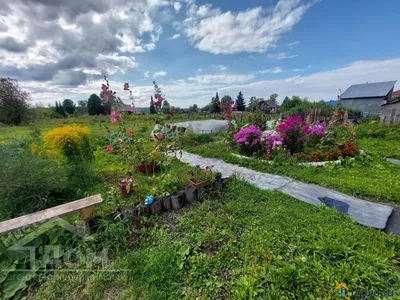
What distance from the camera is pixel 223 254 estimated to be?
5.43 feet

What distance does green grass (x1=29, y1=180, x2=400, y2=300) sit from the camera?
1340mm

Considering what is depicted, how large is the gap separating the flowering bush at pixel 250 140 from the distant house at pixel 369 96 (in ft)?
85.7

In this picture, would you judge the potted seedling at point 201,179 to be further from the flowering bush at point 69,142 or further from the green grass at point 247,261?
the flowering bush at point 69,142

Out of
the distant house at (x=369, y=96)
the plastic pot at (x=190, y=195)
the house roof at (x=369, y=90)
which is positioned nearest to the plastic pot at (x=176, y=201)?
the plastic pot at (x=190, y=195)

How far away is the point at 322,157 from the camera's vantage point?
14.1ft

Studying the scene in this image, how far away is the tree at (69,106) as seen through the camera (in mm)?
32091

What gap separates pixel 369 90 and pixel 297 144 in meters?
31.4

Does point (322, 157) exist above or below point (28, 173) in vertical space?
below

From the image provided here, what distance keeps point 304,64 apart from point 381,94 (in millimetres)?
25202

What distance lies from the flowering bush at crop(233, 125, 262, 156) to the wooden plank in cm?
387

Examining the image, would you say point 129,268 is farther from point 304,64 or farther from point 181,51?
point 304,64

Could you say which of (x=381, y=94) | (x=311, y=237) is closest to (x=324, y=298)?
(x=311, y=237)

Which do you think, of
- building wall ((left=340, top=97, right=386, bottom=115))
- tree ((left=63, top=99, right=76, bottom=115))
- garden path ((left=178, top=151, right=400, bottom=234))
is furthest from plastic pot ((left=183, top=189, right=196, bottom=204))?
tree ((left=63, top=99, right=76, bottom=115))

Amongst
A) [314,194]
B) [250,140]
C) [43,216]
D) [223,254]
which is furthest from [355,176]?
[43,216]
